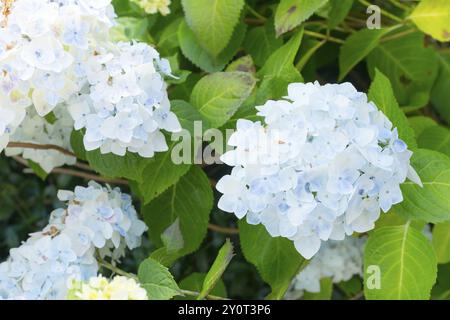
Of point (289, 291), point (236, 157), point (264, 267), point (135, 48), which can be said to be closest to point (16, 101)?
point (135, 48)

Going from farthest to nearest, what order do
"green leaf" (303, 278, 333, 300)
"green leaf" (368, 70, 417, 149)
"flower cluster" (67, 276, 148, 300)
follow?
"green leaf" (303, 278, 333, 300), "green leaf" (368, 70, 417, 149), "flower cluster" (67, 276, 148, 300)

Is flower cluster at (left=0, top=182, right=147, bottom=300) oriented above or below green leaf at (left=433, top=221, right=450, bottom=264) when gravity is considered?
above

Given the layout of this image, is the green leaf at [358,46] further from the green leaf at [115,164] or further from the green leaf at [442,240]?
the green leaf at [115,164]

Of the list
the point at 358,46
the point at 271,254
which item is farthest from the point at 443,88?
the point at 271,254

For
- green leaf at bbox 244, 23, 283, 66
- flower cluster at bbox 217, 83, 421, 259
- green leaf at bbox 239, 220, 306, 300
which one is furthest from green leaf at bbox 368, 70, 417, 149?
green leaf at bbox 244, 23, 283, 66

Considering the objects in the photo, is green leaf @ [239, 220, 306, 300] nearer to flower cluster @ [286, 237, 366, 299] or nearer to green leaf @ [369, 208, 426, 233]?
green leaf @ [369, 208, 426, 233]

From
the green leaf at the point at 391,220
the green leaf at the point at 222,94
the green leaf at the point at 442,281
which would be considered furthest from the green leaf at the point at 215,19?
the green leaf at the point at 442,281

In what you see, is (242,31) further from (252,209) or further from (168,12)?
(252,209)
